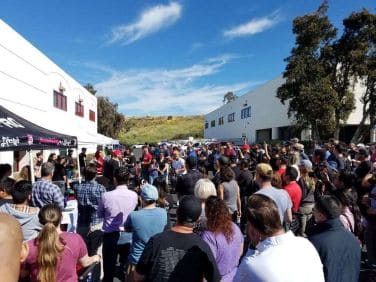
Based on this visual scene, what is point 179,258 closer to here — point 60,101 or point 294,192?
point 294,192

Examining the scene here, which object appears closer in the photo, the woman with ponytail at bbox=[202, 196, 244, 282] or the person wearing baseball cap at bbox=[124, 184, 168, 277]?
the woman with ponytail at bbox=[202, 196, 244, 282]

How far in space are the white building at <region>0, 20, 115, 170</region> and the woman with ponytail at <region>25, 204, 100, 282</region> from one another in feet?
42.1

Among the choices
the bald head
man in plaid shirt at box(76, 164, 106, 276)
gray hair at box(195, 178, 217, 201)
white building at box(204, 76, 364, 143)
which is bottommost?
man in plaid shirt at box(76, 164, 106, 276)

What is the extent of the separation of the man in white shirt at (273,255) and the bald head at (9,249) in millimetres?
1344

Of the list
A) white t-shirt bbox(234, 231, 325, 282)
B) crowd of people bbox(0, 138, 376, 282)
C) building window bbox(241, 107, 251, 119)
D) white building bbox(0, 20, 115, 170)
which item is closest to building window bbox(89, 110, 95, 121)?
white building bbox(0, 20, 115, 170)

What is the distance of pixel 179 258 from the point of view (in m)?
2.81

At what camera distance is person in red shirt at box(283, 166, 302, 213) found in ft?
19.5

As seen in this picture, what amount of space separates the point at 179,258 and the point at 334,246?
1.31m

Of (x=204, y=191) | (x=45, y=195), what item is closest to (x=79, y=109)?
(x=45, y=195)

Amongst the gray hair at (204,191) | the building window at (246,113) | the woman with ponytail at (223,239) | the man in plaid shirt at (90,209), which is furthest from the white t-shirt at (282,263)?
the building window at (246,113)

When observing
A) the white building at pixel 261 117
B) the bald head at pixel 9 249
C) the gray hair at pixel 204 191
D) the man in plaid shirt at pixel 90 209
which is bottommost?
the man in plaid shirt at pixel 90 209

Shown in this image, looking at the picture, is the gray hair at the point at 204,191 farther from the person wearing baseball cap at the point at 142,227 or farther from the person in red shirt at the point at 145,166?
the person in red shirt at the point at 145,166

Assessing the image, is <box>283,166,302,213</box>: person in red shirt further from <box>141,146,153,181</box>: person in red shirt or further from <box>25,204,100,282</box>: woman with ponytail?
<box>141,146,153,181</box>: person in red shirt

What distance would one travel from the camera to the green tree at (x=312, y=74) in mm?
20688
